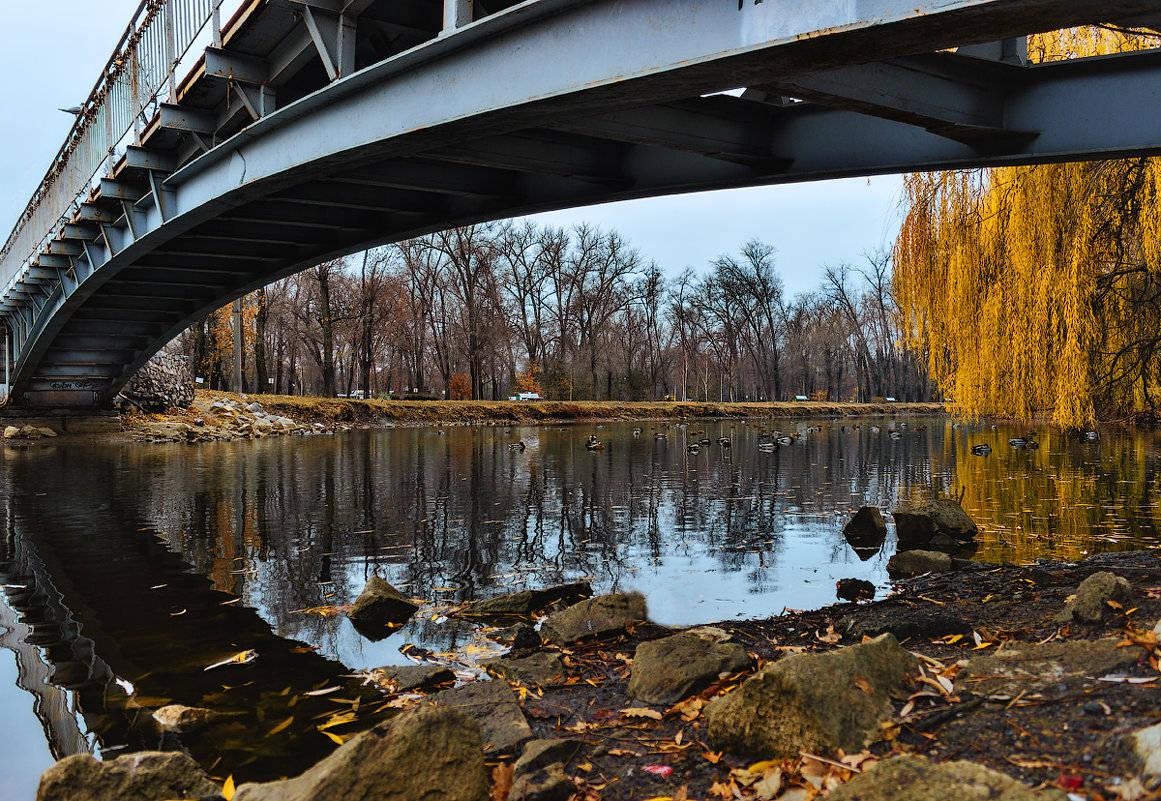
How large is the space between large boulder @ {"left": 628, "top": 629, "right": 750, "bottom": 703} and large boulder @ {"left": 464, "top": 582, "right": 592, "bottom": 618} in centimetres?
173

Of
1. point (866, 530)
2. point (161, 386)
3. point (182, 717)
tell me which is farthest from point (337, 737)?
point (161, 386)

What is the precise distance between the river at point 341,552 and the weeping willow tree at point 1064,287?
1.62 metres

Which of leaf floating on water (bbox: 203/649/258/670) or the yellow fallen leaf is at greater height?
the yellow fallen leaf

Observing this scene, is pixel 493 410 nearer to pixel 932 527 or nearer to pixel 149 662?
pixel 932 527

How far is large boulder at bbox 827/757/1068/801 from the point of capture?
2068 millimetres

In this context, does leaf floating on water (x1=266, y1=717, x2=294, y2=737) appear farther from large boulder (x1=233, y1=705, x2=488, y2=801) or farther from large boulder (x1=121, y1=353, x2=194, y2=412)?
large boulder (x1=121, y1=353, x2=194, y2=412)

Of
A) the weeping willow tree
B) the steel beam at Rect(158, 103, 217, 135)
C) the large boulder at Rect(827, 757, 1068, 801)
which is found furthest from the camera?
the weeping willow tree

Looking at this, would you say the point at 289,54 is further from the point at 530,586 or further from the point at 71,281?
the point at 71,281

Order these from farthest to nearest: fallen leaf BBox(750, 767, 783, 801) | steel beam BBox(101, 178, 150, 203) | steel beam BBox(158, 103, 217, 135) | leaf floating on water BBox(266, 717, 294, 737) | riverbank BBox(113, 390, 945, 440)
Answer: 1. riverbank BBox(113, 390, 945, 440)
2. steel beam BBox(101, 178, 150, 203)
3. steel beam BBox(158, 103, 217, 135)
4. leaf floating on water BBox(266, 717, 294, 737)
5. fallen leaf BBox(750, 767, 783, 801)

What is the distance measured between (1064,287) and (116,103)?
15084 millimetres

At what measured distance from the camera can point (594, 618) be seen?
5.19 m

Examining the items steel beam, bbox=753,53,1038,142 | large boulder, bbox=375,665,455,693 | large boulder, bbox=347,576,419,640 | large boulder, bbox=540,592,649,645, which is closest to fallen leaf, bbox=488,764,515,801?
large boulder, bbox=375,665,455,693

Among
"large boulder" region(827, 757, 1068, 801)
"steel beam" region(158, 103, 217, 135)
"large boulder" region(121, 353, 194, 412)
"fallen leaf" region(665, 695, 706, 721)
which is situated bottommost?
"fallen leaf" region(665, 695, 706, 721)

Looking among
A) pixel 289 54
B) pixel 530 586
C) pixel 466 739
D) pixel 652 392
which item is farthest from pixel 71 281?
pixel 652 392
